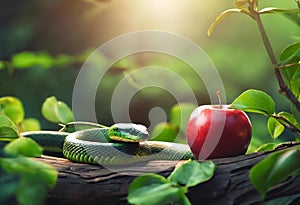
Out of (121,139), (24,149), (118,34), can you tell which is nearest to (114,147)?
(121,139)

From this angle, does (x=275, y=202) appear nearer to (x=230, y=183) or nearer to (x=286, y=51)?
(x=230, y=183)

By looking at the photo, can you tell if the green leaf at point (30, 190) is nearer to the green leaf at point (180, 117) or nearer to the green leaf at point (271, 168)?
the green leaf at point (271, 168)

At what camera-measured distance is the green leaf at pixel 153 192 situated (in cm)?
59

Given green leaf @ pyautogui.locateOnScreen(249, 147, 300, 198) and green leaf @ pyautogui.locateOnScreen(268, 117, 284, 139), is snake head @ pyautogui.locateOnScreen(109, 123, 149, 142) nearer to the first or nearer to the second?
green leaf @ pyautogui.locateOnScreen(268, 117, 284, 139)

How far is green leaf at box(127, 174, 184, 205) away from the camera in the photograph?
59 cm

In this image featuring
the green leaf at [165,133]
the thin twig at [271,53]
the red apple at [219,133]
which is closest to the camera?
the thin twig at [271,53]

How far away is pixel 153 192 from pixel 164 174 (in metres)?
0.16

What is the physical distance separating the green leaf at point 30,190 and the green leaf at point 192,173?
152 mm

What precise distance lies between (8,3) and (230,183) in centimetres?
142

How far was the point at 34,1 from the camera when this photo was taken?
187cm

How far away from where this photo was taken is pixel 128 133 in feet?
3.06

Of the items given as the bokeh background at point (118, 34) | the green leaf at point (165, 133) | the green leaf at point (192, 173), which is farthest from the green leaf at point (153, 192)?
the bokeh background at point (118, 34)

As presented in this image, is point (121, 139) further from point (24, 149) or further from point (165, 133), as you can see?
point (24, 149)

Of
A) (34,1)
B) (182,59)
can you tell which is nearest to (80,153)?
(182,59)
